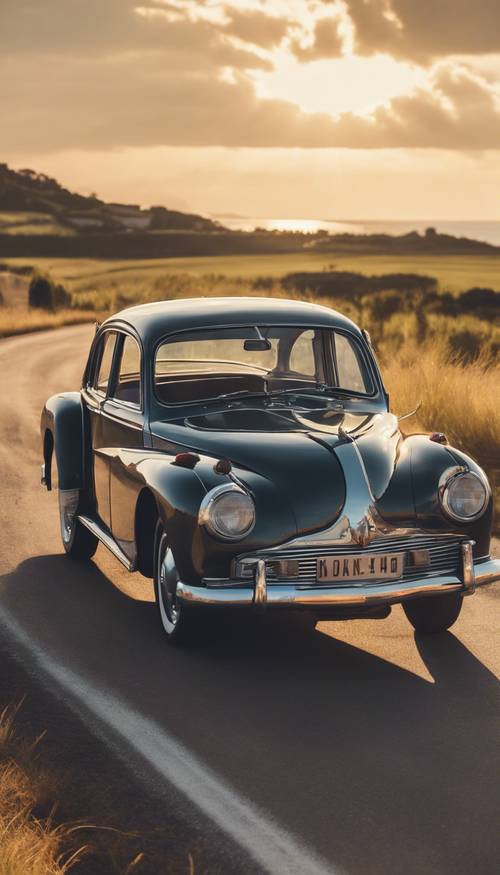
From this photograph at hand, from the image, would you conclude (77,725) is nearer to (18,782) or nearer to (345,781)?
(18,782)

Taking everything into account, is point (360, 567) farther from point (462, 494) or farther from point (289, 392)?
point (289, 392)

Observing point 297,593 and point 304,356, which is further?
point 304,356

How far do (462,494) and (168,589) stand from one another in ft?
5.41

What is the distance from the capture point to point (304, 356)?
27.5 feet

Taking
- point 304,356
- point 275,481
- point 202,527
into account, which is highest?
point 304,356

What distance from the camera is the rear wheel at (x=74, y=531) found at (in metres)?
8.96

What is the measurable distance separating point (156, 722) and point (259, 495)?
125cm

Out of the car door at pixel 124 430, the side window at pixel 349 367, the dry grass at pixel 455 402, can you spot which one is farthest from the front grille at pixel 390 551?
the dry grass at pixel 455 402

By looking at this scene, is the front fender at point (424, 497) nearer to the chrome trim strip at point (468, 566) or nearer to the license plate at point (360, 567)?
the chrome trim strip at point (468, 566)

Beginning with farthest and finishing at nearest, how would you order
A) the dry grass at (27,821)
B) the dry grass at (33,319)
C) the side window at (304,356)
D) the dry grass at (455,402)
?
the dry grass at (33,319), the dry grass at (455,402), the side window at (304,356), the dry grass at (27,821)

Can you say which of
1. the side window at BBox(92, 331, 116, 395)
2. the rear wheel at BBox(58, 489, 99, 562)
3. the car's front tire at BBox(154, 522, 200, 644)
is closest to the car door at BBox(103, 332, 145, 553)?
the side window at BBox(92, 331, 116, 395)

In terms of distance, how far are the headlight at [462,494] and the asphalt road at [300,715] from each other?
0.81 meters

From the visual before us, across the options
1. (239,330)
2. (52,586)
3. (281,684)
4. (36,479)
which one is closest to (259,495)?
(281,684)

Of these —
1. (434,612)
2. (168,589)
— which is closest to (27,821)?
(168,589)
